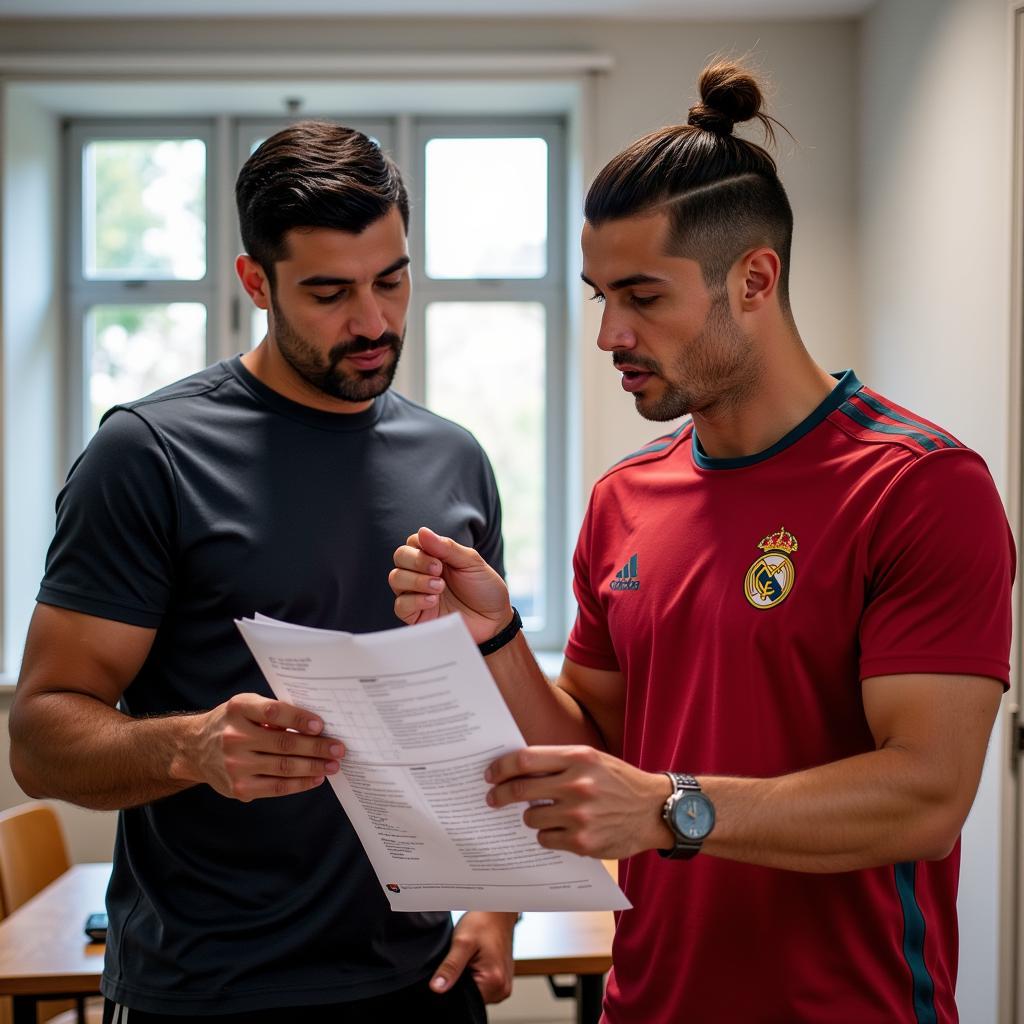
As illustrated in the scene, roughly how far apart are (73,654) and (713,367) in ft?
2.87

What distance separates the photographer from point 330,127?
177 centimetres

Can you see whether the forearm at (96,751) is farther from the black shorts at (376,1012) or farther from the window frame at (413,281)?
the window frame at (413,281)

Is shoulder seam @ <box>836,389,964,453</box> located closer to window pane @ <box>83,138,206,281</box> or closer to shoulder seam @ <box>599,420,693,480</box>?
shoulder seam @ <box>599,420,693,480</box>

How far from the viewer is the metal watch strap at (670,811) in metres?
1.10

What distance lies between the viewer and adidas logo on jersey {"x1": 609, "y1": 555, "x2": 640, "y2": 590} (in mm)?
1456

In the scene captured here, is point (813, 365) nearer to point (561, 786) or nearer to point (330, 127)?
point (561, 786)

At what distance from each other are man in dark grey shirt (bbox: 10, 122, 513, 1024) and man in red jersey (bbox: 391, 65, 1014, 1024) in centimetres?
30

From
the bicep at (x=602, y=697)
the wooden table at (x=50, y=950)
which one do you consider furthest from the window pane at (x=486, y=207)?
the bicep at (x=602, y=697)

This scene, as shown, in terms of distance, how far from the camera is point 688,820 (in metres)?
1.11

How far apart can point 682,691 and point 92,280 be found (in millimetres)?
3638

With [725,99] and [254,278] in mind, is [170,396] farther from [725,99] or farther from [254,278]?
[725,99]

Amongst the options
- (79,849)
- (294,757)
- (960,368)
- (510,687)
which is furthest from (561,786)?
(79,849)

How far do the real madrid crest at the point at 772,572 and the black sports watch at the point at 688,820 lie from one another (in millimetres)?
265

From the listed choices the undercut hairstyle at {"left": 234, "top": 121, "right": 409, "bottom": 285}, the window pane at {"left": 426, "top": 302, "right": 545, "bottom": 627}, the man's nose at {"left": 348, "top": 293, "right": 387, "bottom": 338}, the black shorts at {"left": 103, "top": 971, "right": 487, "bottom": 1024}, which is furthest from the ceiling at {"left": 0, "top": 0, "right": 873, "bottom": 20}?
the black shorts at {"left": 103, "top": 971, "right": 487, "bottom": 1024}
